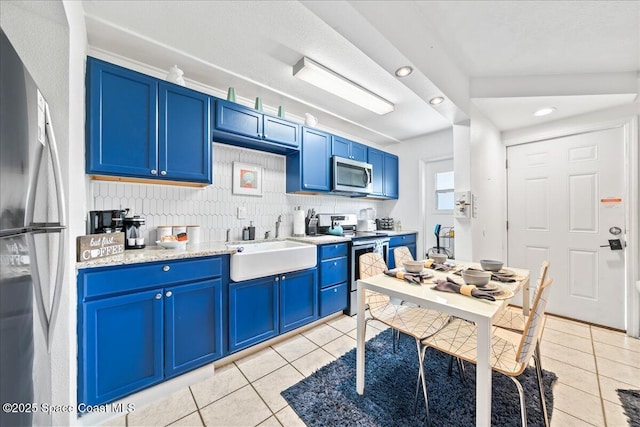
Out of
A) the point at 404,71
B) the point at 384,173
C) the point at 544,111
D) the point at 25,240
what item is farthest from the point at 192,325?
the point at 544,111

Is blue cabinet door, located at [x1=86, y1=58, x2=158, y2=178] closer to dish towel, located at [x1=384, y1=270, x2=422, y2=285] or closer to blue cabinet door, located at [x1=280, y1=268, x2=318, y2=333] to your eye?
blue cabinet door, located at [x1=280, y1=268, x2=318, y2=333]

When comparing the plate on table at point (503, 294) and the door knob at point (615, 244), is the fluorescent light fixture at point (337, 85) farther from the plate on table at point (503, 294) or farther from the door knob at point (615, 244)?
the door knob at point (615, 244)

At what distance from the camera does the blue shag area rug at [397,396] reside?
140cm

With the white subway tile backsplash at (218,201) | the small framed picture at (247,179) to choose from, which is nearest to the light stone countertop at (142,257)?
the white subway tile backsplash at (218,201)

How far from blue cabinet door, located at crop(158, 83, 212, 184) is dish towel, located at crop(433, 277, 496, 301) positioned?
6.35ft

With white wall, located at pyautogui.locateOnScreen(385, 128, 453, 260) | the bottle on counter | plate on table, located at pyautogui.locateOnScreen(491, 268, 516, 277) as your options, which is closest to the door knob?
plate on table, located at pyautogui.locateOnScreen(491, 268, 516, 277)

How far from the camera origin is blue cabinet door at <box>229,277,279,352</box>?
1.93 metres

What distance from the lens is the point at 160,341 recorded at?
5.21 ft

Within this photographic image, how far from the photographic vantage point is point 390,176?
4.09 metres

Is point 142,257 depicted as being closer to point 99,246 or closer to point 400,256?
point 99,246

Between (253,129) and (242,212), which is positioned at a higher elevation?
(253,129)

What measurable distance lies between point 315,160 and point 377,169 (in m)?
1.32

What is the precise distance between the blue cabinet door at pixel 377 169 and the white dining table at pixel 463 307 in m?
2.14

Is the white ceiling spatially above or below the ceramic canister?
above
